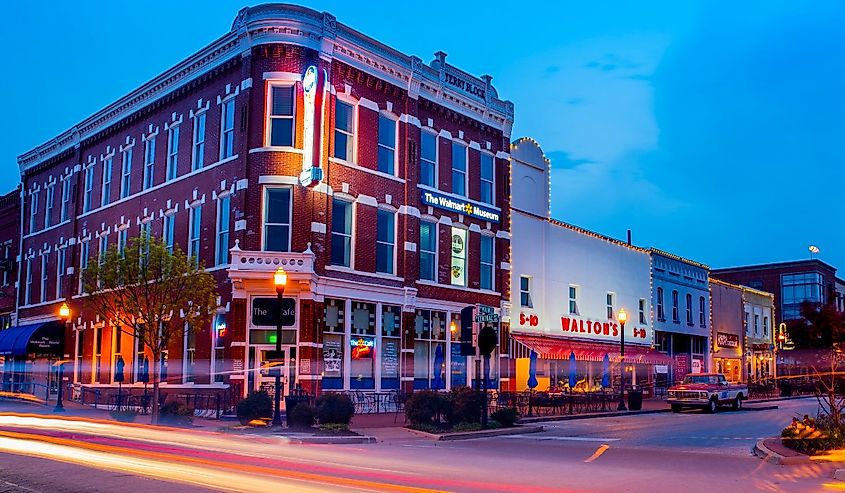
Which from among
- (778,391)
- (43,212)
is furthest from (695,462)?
(778,391)

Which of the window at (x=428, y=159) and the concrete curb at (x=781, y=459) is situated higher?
the window at (x=428, y=159)

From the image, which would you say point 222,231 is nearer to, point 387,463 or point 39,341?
point 39,341

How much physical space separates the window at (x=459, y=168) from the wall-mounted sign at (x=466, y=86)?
2580mm

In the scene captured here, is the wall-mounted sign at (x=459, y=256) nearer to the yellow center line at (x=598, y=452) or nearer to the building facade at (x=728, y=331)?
the yellow center line at (x=598, y=452)

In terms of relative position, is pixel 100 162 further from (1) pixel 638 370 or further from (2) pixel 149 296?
(1) pixel 638 370

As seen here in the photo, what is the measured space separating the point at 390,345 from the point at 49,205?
24.6m

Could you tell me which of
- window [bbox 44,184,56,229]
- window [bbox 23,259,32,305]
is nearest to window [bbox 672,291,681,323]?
window [bbox 44,184,56,229]

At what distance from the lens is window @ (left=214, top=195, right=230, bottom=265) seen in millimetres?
32406

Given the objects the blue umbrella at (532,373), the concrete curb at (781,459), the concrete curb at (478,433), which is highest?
the blue umbrella at (532,373)

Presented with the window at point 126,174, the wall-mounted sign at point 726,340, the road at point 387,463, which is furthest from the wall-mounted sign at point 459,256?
the wall-mounted sign at point 726,340

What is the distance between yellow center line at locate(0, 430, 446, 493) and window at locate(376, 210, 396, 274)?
16163mm

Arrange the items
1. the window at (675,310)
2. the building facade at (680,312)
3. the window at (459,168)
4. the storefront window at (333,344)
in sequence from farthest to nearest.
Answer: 1. the window at (675,310)
2. the building facade at (680,312)
3. the window at (459,168)
4. the storefront window at (333,344)

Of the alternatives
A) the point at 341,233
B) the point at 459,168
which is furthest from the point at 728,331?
the point at 341,233

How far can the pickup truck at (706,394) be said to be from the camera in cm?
3759
